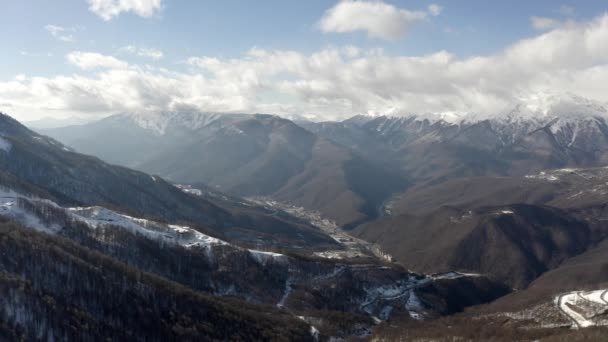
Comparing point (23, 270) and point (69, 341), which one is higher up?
point (23, 270)

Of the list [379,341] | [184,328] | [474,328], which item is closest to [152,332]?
[184,328]

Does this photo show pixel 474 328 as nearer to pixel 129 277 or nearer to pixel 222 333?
pixel 222 333

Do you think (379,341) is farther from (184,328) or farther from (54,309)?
(54,309)

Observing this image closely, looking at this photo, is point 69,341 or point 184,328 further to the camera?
point 184,328

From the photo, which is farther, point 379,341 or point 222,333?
point 379,341

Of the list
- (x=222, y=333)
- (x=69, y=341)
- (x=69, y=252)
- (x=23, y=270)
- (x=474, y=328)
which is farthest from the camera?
(x=474, y=328)

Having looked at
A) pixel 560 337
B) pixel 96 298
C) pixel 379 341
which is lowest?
pixel 379 341

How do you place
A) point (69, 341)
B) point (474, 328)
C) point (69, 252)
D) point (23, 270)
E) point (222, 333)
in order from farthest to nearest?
point (474, 328)
point (69, 252)
point (222, 333)
point (23, 270)
point (69, 341)

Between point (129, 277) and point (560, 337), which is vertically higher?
point (129, 277)

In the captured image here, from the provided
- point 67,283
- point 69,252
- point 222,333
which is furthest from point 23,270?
point 222,333
